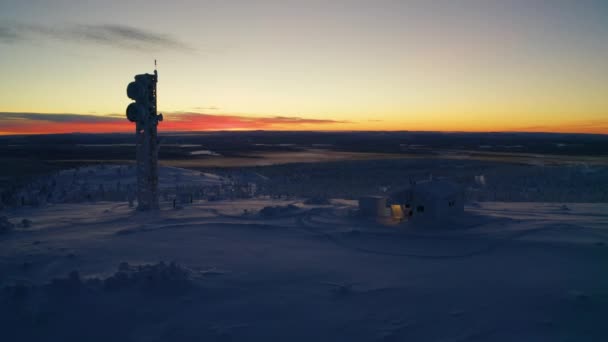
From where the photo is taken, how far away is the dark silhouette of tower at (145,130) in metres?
16.0

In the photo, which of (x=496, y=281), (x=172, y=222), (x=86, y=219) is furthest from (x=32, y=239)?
(x=496, y=281)

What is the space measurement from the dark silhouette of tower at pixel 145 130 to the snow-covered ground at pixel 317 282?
3.42 metres

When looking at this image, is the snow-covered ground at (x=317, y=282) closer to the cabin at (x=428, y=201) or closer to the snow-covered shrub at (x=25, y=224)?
the snow-covered shrub at (x=25, y=224)

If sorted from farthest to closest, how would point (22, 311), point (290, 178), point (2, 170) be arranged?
1. point (2, 170)
2. point (290, 178)
3. point (22, 311)

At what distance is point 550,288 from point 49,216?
50.0 feet

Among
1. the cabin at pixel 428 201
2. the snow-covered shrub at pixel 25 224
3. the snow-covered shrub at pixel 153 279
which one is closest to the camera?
the snow-covered shrub at pixel 153 279

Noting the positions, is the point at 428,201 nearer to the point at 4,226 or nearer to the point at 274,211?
the point at 274,211

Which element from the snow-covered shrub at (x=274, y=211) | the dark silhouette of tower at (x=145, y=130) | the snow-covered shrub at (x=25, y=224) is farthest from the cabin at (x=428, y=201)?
the snow-covered shrub at (x=25, y=224)

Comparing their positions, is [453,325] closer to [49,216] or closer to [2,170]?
[49,216]

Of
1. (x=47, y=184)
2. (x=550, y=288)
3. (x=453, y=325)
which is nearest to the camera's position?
(x=453, y=325)

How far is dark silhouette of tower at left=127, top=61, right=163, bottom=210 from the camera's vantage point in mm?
15984

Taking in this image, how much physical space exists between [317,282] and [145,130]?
11281mm

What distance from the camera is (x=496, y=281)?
25.7 feet

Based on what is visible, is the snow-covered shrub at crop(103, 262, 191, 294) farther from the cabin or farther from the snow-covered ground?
the cabin
